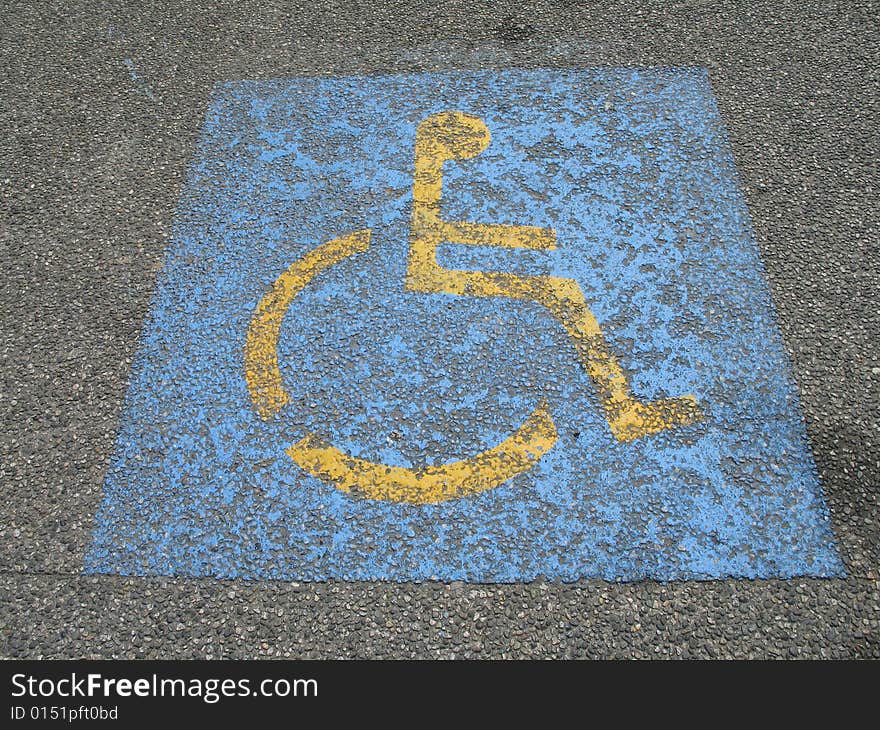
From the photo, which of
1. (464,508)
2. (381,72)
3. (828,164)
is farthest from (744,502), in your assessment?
(381,72)

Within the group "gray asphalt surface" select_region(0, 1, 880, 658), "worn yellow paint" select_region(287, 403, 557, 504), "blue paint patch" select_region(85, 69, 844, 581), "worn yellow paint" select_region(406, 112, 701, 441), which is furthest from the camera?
"worn yellow paint" select_region(406, 112, 701, 441)

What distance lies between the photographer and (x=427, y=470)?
9.89ft

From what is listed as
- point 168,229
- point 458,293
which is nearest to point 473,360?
point 458,293

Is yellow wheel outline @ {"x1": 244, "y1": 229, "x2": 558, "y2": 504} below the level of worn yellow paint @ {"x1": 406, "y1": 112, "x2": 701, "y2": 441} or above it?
below

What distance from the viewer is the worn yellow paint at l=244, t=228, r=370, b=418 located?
3.24 meters

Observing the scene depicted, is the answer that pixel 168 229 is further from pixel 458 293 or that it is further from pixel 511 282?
pixel 511 282

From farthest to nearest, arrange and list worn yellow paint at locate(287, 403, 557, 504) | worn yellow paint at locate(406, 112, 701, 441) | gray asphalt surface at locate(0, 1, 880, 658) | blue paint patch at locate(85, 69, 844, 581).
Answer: worn yellow paint at locate(406, 112, 701, 441)
worn yellow paint at locate(287, 403, 557, 504)
blue paint patch at locate(85, 69, 844, 581)
gray asphalt surface at locate(0, 1, 880, 658)

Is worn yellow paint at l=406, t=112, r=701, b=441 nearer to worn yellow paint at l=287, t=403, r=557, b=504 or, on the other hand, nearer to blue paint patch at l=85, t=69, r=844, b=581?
blue paint patch at l=85, t=69, r=844, b=581

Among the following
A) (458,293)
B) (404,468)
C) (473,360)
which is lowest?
(404,468)

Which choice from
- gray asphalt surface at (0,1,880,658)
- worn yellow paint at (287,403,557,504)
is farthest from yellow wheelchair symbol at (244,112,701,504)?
gray asphalt surface at (0,1,880,658)

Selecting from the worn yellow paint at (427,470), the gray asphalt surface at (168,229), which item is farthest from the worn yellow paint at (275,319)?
the gray asphalt surface at (168,229)

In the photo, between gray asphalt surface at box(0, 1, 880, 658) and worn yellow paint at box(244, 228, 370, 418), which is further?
worn yellow paint at box(244, 228, 370, 418)

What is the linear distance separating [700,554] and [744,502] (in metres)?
0.29

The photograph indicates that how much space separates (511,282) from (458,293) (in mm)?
252
